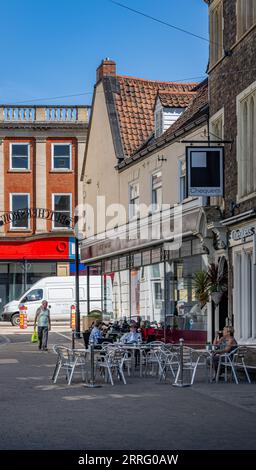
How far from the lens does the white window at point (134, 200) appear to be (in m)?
35.8

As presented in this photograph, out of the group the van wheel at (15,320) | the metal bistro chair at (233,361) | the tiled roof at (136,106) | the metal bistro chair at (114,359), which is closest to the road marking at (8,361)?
the metal bistro chair at (114,359)

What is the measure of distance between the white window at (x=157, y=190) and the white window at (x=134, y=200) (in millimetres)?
1977

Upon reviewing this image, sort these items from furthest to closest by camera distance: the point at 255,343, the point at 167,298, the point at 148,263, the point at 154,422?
the point at 148,263 → the point at 167,298 → the point at 255,343 → the point at 154,422

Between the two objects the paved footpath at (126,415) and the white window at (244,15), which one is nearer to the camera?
the paved footpath at (126,415)

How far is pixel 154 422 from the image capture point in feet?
46.1

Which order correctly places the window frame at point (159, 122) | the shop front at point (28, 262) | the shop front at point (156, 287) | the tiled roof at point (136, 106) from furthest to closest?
the shop front at point (28, 262)
the tiled roof at point (136, 106)
the window frame at point (159, 122)
the shop front at point (156, 287)

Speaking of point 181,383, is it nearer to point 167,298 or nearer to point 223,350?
point 223,350

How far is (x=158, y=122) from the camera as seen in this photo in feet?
117

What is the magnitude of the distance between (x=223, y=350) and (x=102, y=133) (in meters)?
20.8

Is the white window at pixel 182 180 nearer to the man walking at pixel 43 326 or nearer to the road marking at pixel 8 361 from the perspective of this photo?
the man walking at pixel 43 326

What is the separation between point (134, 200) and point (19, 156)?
73.9 ft

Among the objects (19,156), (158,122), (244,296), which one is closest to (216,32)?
(244,296)
